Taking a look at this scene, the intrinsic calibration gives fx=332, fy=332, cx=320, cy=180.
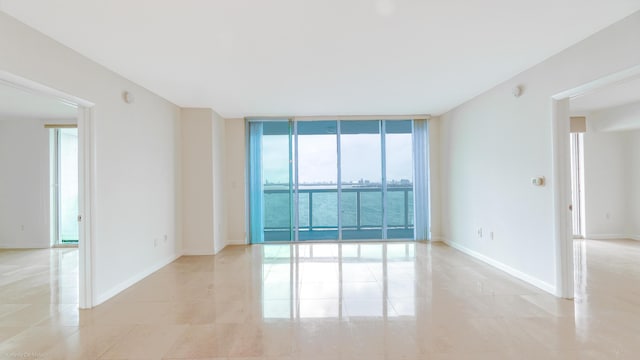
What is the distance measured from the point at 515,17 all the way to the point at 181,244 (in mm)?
5016

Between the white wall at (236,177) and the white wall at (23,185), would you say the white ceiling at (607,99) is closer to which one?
the white wall at (236,177)

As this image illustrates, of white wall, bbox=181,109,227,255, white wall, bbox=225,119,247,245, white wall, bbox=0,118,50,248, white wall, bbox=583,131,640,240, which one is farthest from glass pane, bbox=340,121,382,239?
white wall, bbox=0,118,50,248

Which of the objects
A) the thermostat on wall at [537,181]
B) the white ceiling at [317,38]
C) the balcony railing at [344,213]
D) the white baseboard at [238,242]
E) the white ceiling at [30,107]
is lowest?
the white baseboard at [238,242]

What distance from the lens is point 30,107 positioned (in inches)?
200

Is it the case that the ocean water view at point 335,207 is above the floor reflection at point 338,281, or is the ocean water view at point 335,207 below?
above

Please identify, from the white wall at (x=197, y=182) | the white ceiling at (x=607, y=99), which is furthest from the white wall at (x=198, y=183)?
the white ceiling at (x=607, y=99)

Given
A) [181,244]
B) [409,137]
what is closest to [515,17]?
[409,137]

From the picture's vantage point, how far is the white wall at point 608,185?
6.23m

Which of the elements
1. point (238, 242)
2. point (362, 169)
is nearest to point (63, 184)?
point (238, 242)

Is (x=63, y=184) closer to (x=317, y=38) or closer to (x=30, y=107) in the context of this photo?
(x=30, y=107)

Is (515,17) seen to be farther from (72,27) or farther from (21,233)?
(21,233)

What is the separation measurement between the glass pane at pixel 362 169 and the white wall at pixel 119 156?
9.82 feet

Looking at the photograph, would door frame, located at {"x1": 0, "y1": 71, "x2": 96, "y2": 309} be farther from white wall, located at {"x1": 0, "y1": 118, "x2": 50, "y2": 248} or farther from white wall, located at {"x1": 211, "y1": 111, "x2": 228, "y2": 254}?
white wall, located at {"x1": 0, "y1": 118, "x2": 50, "y2": 248}

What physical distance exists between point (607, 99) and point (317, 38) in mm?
5128
